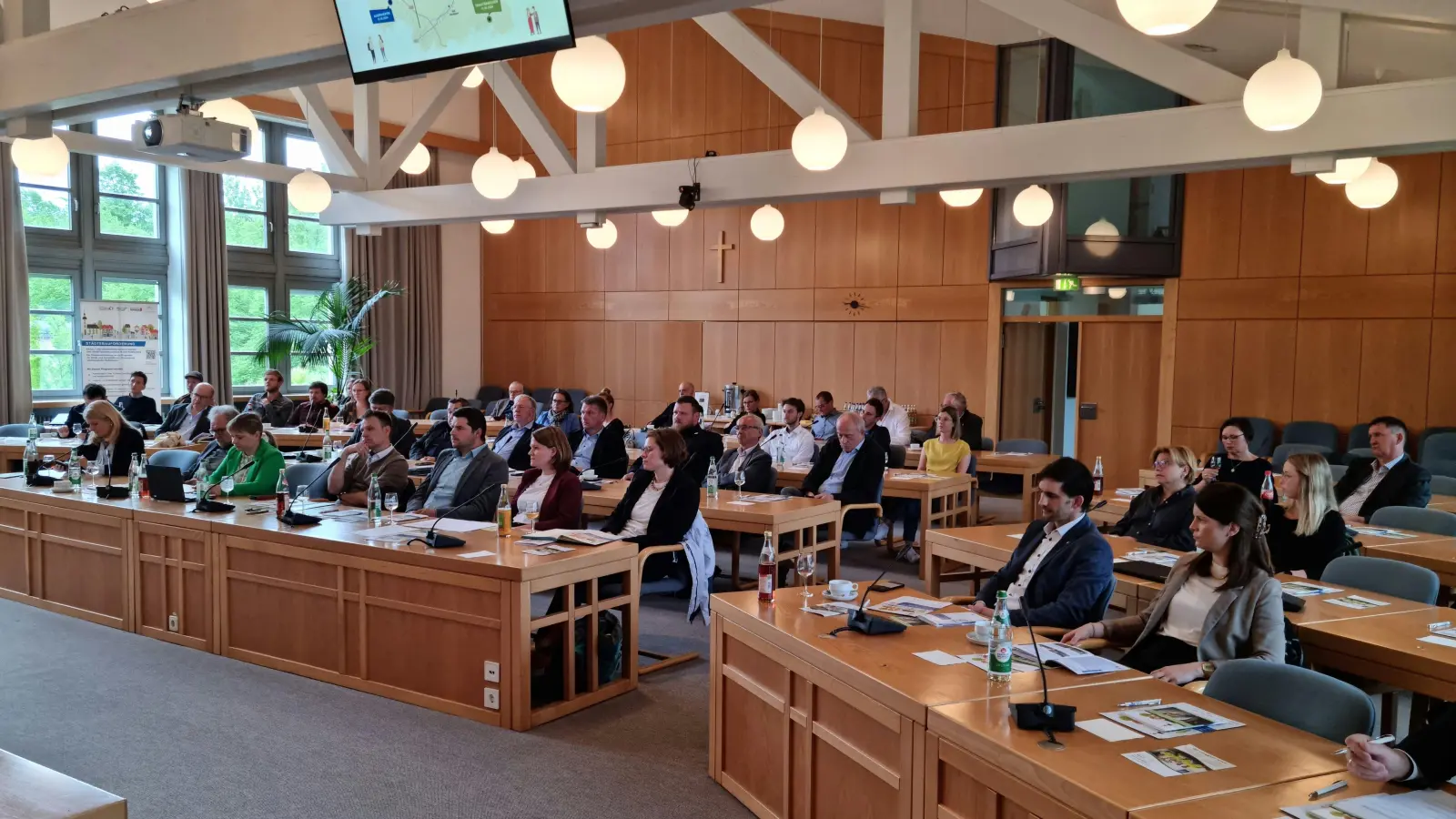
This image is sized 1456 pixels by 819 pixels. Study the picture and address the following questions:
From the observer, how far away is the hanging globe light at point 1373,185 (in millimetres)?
7406

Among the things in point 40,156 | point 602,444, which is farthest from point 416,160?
point 602,444

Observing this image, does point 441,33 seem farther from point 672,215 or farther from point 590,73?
point 672,215

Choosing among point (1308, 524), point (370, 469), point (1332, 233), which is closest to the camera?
point (1308, 524)

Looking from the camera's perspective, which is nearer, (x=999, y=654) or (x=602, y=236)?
(x=999, y=654)

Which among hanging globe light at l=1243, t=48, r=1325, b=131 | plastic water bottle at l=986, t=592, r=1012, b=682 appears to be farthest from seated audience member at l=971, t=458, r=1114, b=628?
hanging globe light at l=1243, t=48, r=1325, b=131

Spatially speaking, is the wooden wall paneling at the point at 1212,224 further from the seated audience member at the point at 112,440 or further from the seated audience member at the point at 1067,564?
the seated audience member at the point at 112,440

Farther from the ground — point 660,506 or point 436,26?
point 436,26

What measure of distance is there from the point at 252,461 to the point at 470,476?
1.55 meters

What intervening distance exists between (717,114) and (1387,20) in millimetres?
8802

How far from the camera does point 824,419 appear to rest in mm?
A: 10664

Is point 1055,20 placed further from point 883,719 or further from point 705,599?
point 883,719

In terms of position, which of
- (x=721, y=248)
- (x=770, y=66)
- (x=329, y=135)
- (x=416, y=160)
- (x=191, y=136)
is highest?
(x=770, y=66)

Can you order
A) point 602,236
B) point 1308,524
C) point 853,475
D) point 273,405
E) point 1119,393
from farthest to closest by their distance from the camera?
point 273,405, point 1119,393, point 602,236, point 853,475, point 1308,524

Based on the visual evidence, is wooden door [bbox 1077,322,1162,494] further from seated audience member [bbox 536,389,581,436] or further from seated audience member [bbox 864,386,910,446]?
seated audience member [bbox 536,389,581,436]
